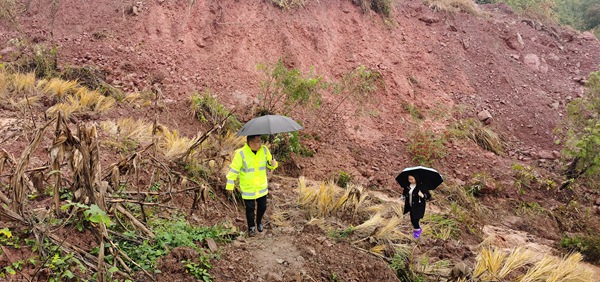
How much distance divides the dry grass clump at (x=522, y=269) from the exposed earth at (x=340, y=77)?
402 mm

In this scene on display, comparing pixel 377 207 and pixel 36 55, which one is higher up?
pixel 36 55

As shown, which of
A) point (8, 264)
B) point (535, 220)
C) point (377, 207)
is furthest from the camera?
point (535, 220)

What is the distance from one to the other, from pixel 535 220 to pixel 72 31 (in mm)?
10537

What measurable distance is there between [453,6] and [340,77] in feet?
20.2

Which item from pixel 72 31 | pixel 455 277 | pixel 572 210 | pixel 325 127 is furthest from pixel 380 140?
pixel 72 31

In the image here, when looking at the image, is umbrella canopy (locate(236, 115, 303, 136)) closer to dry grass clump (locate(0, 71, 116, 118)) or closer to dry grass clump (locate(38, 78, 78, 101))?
dry grass clump (locate(0, 71, 116, 118))

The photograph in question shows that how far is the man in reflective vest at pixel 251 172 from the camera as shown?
4484 millimetres

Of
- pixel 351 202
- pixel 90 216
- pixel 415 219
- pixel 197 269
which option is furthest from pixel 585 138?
pixel 90 216

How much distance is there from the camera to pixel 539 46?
13.9m

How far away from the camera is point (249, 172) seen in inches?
178

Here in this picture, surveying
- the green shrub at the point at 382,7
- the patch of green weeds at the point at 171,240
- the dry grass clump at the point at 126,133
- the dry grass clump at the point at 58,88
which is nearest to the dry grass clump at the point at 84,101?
the dry grass clump at the point at 58,88

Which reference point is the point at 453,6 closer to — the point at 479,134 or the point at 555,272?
the point at 479,134

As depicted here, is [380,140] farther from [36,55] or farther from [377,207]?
[36,55]

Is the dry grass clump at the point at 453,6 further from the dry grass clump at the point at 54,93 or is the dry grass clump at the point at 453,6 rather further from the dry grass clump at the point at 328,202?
the dry grass clump at the point at 54,93
